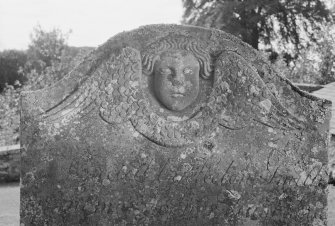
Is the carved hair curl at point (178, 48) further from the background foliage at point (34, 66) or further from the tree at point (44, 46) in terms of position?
the tree at point (44, 46)

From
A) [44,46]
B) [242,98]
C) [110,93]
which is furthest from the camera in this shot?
[44,46]

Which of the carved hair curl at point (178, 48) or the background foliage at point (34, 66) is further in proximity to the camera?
the background foliage at point (34, 66)

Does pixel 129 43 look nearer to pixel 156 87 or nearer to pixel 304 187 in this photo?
pixel 156 87

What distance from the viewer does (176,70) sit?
3.30 meters

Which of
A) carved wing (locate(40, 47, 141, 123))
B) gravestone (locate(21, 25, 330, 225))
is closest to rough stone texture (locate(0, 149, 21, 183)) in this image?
gravestone (locate(21, 25, 330, 225))

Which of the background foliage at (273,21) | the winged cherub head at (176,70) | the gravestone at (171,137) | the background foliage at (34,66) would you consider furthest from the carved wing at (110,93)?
Result: the background foliage at (273,21)

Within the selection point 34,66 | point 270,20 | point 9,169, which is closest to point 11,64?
point 34,66

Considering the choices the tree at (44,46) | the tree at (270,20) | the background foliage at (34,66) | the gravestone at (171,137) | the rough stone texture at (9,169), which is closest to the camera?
the gravestone at (171,137)

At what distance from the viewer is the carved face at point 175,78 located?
3283mm

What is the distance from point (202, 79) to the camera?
3.37m

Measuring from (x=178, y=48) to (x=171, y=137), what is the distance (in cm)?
59

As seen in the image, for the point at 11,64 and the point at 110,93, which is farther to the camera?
the point at 11,64

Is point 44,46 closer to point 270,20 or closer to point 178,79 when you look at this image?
point 270,20

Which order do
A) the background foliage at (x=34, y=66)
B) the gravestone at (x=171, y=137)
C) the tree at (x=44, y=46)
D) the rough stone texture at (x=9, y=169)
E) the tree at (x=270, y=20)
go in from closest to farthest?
the gravestone at (x=171, y=137) < the rough stone texture at (x=9, y=169) < the background foliage at (x=34, y=66) < the tree at (x=44, y=46) < the tree at (x=270, y=20)
